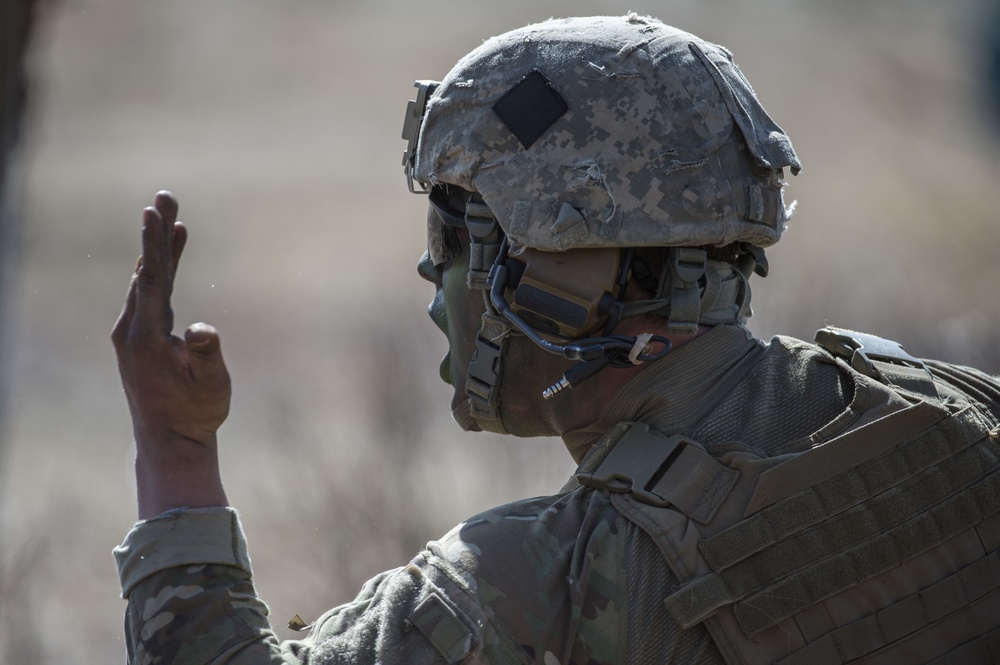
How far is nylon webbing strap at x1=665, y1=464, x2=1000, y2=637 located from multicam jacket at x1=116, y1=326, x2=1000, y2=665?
3.1 inches

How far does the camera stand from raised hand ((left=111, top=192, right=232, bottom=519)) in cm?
268

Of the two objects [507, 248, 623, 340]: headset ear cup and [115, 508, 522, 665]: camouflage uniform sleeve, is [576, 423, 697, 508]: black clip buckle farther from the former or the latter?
[115, 508, 522, 665]: camouflage uniform sleeve

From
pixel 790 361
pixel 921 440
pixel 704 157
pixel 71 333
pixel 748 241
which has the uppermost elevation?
pixel 71 333

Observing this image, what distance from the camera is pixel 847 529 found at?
2744mm

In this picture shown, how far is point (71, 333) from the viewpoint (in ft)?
45.7

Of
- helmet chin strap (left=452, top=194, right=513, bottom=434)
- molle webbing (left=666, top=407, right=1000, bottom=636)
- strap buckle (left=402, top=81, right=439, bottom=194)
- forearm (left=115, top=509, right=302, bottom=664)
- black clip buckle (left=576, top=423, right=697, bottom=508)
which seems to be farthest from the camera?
strap buckle (left=402, top=81, right=439, bottom=194)

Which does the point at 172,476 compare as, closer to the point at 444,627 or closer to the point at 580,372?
the point at 444,627

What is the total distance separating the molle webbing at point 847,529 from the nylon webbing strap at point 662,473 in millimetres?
96

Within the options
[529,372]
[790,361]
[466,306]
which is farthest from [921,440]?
[466,306]

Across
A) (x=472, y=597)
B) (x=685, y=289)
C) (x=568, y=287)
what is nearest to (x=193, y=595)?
(x=472, y=597)

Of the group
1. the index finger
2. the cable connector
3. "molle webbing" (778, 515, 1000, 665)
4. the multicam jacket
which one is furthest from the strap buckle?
"molle webbing" (778, 515, 1000, 665)

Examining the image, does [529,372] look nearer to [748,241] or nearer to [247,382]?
[748,241]

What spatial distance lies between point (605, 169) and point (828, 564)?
1140 millimetres

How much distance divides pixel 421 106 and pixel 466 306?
2.06 ft
